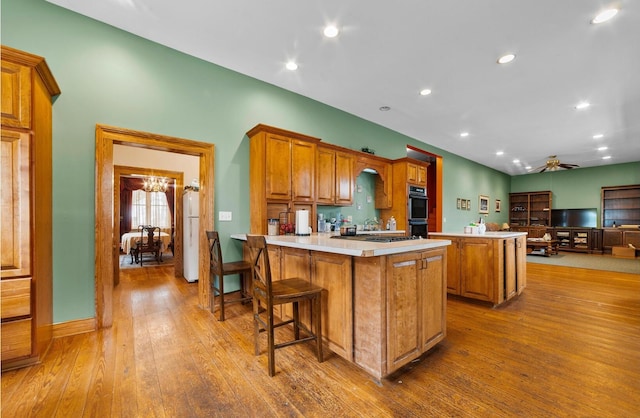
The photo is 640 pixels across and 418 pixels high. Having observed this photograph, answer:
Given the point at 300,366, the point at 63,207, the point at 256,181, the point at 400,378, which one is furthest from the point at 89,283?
the point at 400,378

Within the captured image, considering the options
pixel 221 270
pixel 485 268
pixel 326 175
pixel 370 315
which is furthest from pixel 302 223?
pixel 485 268

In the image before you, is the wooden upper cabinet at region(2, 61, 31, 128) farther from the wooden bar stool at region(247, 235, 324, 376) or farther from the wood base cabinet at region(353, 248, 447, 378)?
the wood base cabinet at region(353, 248, 447, 378)

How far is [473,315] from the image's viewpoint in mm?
3045

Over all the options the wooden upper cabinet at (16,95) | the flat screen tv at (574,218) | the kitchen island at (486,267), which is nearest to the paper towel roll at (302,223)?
the kitchen island at (486,267)

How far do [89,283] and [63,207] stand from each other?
76cm

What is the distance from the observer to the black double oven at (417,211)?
16.6 ft

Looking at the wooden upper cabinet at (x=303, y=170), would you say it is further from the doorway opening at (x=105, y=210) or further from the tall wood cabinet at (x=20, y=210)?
the tall wood cabinet at (x=20, y=210)

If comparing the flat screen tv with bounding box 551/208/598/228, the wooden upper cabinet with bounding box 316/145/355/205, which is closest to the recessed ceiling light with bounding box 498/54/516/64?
the wooden upper cabinet with bounding box 316/145/355/205

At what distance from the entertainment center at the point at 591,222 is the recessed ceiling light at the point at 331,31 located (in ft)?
34.2

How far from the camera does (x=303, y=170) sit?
3666mm

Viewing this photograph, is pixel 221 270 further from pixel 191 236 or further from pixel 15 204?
pixel 191 236

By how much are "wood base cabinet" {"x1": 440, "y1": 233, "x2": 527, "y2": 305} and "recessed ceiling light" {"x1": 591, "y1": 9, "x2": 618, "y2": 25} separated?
7.58 ft

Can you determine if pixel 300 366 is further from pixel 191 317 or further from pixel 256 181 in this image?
pixel 256 181

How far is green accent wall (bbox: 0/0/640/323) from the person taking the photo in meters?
2.42
